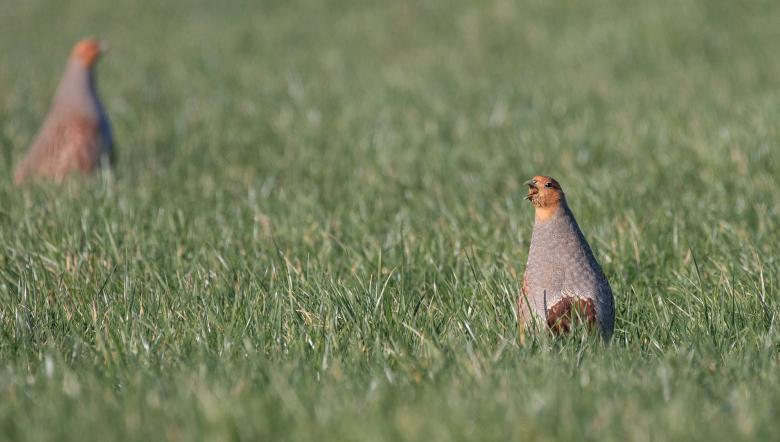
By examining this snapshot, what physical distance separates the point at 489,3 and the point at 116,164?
10060 millimetres

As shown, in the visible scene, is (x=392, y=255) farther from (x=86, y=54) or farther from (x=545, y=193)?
(x=86, y=54)

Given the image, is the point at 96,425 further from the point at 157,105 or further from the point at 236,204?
the point at 157,105

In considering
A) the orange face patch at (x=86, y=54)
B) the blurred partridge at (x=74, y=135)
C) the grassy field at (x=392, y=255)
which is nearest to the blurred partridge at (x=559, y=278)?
the grassy field at (x=392, y=255)

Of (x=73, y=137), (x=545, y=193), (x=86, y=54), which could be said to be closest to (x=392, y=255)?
(x=545, y=193)

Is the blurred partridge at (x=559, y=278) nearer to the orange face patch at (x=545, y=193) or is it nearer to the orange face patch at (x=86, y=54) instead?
the orange face patch at (x=545, y=193)

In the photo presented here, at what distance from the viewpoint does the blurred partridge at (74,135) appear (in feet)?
24.2

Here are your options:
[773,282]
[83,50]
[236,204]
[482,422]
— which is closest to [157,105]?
[83,50]

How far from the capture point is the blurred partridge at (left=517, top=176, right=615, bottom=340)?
378 cm

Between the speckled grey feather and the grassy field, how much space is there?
0.15 meters

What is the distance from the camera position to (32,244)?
532 centimetres

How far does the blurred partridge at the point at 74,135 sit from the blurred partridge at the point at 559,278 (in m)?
4.49

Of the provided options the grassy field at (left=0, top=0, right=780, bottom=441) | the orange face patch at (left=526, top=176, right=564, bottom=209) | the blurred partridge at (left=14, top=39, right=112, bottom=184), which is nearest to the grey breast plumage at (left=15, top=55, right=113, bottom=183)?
the blurred partridge at (left=14, top=39, right=112, bottom=184)

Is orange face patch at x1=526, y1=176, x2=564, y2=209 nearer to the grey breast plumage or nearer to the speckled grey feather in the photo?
the speckled grey feather

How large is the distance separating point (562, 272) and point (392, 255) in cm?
152
